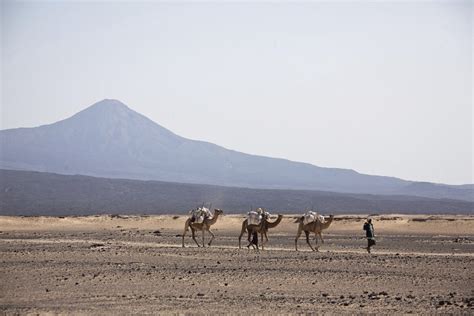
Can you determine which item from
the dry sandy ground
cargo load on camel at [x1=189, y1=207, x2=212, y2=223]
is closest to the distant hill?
cargo load on camel at [x1=189, y1=207, x2=212, y2=223]

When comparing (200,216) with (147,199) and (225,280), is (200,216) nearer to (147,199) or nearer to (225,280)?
(225,280)

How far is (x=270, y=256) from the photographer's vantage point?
26875 millimetres

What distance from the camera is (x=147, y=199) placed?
11825 centimetres

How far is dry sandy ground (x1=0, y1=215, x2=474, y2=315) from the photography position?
16.2 meters

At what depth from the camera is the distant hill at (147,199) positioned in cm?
10312

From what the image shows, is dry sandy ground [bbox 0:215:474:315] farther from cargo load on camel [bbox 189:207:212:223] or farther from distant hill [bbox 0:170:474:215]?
distant hill [bbox 0:170:474:215]

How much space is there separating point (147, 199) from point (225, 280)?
325ft

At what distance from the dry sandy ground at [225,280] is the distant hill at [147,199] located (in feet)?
222

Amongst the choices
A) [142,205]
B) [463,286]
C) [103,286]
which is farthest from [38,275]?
[142,205]

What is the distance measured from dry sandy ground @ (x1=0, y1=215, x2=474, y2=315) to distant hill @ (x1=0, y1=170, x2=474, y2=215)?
6756 centimetres

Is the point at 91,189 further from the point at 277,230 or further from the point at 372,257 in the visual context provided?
the point at 372,257

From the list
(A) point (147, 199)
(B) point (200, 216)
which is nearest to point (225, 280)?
(B) point (200, 216)

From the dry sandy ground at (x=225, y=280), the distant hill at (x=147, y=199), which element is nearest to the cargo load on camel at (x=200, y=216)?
the dry sandy ground at (x=225, y=280)

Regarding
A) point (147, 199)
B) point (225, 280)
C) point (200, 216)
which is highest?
point (147, 199)
